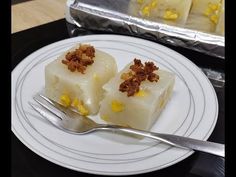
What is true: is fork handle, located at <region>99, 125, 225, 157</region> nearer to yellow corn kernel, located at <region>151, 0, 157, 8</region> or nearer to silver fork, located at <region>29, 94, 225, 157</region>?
silver fork, located at <region>29, 94, 225, 157</region>

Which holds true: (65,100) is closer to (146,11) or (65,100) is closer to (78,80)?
(78,80)

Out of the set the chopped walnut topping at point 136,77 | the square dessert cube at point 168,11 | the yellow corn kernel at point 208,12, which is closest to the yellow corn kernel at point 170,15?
the square dessert cube at point 168,11

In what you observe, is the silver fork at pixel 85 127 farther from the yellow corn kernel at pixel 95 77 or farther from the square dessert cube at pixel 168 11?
the square dessert cube at pixel 168 11

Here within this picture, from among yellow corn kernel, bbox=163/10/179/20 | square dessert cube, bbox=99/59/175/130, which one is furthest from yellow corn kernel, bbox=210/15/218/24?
square dessert cube, bbox=99/59/175/130

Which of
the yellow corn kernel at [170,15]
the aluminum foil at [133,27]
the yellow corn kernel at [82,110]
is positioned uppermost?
the yellow corn kernel at [170,15]

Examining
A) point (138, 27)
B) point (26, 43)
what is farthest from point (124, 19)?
point (26, 43)

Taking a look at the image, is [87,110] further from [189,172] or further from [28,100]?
[189,172]
